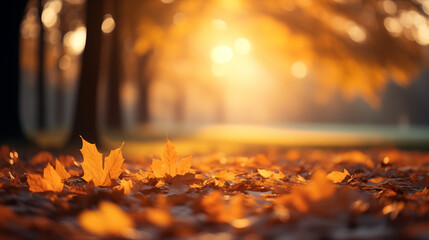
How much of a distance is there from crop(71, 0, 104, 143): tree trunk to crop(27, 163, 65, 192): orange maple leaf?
5.79 m

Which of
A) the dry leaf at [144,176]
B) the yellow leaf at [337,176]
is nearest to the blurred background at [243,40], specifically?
the dry leaf at [144,176]

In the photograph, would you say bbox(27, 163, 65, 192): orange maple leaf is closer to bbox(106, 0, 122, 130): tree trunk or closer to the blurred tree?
the blurred tree

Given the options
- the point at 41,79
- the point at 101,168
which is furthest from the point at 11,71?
the point at 41,79

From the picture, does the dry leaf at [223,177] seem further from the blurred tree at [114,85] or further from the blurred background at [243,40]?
the blurred tree at [114,85]

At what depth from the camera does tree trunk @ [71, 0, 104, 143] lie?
803 cm

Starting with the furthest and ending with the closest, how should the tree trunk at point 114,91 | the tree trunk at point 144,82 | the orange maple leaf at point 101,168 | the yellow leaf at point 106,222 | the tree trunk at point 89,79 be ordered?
the tree trunk at point 144,82 < the tree trunk at point 114,91 < the tree trunk at point 89,79 < the orange maple leaf at point 101,168 < the yellow leaf at point 106,222

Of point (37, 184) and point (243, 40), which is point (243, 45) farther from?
point (37, 184)

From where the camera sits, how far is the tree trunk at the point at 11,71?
27.2 ft

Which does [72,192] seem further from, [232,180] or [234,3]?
[234,3]

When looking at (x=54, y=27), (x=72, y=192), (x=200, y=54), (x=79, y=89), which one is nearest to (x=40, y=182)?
(x=72, y=192)

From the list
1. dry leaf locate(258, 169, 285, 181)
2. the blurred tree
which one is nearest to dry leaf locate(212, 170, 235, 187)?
dry leaf locate(258, 169, 285, 181)

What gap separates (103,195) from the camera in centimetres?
231

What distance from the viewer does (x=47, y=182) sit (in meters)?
2.35

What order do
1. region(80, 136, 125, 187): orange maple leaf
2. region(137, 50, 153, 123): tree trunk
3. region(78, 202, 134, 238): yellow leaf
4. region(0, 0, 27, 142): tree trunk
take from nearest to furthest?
region(78, 202, 134, 238): yellow leaf, region(80, 136, 125, 187): orange maple leaf, region(0, 0, 27, 142): tree trunk, region(137, 50, 153, 123): tree trunk
